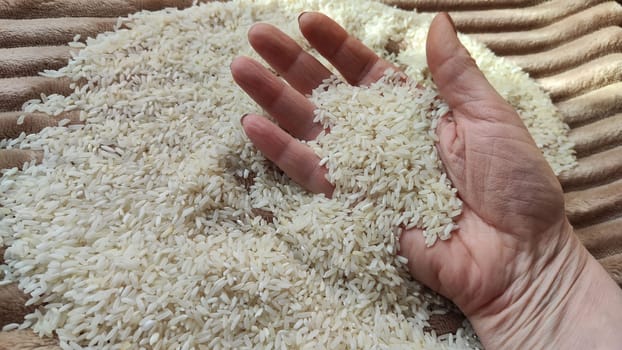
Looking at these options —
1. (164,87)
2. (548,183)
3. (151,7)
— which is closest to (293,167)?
(164,87)

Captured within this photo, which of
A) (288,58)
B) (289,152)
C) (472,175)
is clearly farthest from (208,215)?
(472,175)

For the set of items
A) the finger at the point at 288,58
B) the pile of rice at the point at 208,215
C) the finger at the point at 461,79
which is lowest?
the pile of rice at the point at 208,215

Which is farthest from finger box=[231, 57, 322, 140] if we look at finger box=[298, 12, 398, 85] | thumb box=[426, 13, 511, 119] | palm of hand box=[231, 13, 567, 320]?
thumb box=[426, 13, 511, 119]

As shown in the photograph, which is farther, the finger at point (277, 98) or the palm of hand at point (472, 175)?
the finger at point (277, 98)

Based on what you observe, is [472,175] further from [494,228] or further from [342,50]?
[342,50]

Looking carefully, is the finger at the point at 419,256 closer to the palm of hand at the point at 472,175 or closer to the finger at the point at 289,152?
the palm of hand at the point at 472,175

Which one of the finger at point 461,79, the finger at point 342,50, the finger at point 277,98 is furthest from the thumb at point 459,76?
the finger at point 277,98

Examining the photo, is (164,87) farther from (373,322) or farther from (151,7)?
(373,322)
